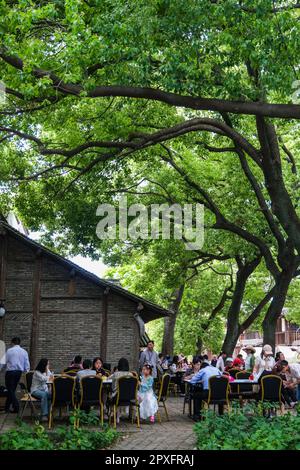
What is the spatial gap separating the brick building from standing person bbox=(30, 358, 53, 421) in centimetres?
523

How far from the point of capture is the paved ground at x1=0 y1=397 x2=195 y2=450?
1062 centimetres

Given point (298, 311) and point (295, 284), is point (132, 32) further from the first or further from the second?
point (298, 311)

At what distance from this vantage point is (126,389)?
13500 mm

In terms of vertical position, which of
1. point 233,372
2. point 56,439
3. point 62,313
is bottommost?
point 56,439

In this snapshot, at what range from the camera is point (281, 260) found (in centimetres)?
1988

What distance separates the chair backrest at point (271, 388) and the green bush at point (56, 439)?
14.7ft

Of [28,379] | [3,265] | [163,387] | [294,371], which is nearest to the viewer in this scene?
[28,379]

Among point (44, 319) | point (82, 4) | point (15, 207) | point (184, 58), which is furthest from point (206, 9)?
point (15, 207)

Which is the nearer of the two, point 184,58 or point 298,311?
point 184,58

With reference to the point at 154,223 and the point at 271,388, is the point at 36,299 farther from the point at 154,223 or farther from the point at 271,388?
the point at 271,388

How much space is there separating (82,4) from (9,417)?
352 inches

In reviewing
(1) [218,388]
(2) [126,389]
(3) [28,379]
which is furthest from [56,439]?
(3) [28,379]

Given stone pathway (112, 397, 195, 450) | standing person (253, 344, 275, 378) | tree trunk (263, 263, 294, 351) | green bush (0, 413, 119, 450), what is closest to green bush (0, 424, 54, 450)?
green bush (0, 413, 119, 450)

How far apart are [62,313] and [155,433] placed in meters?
7.77
